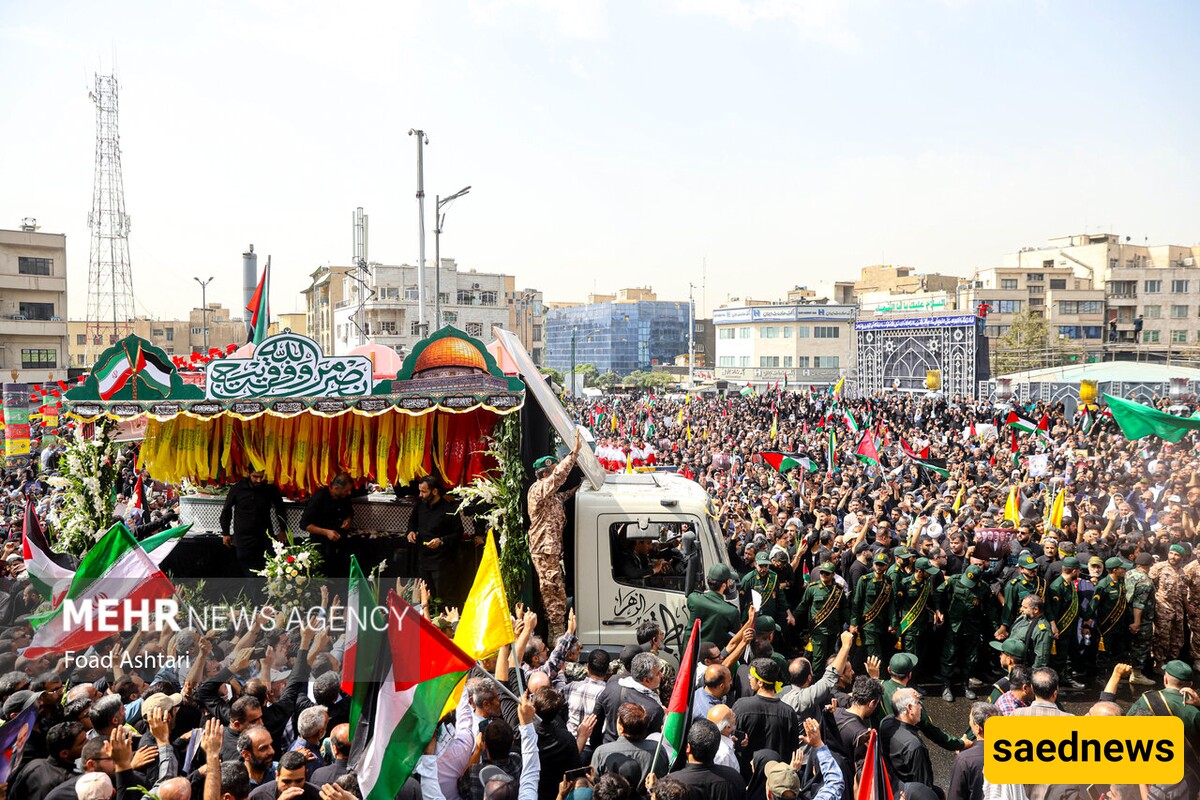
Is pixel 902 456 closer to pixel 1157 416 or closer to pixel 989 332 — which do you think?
pixel 1157 416

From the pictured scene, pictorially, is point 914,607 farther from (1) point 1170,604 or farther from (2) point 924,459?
(2) point 924,459

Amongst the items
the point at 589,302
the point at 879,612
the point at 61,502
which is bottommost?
the point at 879,612

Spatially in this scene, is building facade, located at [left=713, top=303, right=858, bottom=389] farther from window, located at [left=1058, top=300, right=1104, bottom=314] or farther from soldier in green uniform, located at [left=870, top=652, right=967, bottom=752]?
soldier in green uniform, located at [left=870, top=652, right=967, bottom=752]

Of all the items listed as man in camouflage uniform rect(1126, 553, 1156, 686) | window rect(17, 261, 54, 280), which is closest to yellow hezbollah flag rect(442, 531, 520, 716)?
man in camouflage uniform rect(1126, 553, 1156, 686)

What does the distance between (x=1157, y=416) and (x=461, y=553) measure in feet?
37.4

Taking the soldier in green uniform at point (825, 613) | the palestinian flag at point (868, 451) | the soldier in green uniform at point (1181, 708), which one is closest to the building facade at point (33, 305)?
the palestinian flag at point (868, 451)

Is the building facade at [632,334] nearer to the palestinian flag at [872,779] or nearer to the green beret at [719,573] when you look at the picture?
the green beret at [719,573]

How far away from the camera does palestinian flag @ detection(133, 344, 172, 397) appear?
7262mm

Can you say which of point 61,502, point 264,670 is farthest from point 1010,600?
point 61,502

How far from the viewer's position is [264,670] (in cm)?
594

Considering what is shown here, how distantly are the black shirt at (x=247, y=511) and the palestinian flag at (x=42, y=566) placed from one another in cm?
138

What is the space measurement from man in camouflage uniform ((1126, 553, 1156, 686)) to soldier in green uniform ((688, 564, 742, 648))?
196 inches

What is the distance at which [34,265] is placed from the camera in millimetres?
50094

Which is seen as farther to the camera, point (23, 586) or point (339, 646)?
point (23, 586)
